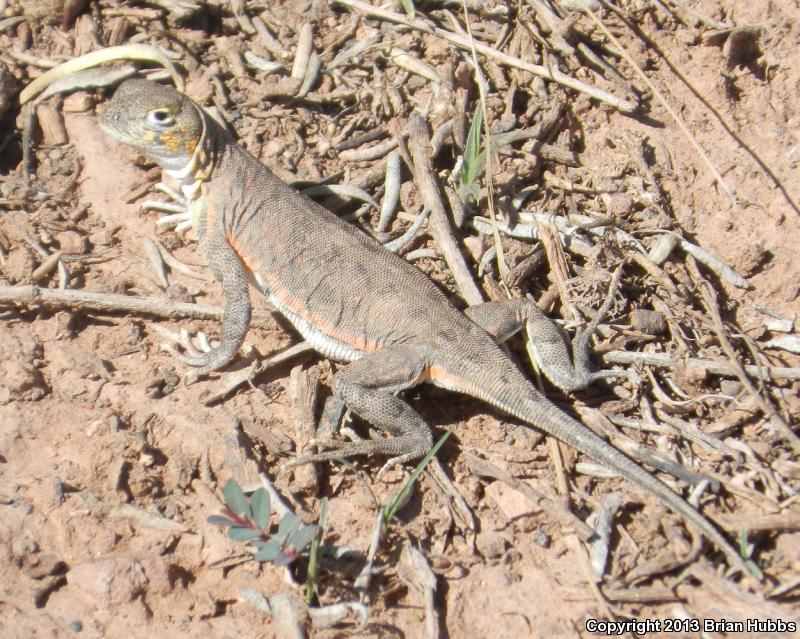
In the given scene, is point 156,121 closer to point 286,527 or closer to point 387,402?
point 387,402

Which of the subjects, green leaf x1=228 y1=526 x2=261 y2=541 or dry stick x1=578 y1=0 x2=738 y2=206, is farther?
dry stick x1=578 y1=0 x2=738 y2=206

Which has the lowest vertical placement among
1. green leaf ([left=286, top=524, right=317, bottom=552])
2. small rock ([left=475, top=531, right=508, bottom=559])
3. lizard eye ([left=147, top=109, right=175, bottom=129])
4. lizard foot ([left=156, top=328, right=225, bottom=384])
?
lizard foot ([left=156, top=328, right=225, bottom=384])

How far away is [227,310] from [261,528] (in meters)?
1.85

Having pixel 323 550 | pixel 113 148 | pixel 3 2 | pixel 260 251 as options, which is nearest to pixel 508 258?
pixel 260 251

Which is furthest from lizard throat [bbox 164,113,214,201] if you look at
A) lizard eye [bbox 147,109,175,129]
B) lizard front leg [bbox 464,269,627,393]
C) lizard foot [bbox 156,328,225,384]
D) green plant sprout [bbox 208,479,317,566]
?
green plant sprout [bbox 208,479,317,566]

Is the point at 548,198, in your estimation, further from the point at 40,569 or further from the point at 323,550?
the point at 40,569

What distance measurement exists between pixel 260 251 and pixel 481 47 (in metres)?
2.80

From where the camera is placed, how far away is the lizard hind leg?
4.77 metres

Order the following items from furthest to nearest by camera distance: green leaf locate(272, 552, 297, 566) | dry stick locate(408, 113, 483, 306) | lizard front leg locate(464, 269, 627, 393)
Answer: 1. dry stick locate(408, 113, 483, 306)
2. lizard front leg locate(464, 269, 627, 393)
3. green leaf locate(272, 552, 297, 566)

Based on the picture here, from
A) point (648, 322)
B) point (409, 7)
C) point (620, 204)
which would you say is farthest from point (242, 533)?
point (409, 7)

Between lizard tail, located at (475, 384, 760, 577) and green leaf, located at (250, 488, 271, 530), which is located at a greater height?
lizard tail, located at (475, 384, 760, 577)

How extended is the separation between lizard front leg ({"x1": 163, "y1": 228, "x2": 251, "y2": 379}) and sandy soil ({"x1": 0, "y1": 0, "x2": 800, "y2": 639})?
0.16m

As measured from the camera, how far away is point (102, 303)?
5305 mm

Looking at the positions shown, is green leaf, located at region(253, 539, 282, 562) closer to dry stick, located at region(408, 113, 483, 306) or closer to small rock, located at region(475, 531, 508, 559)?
small rock, located at region(475, 531, 508, 559)
